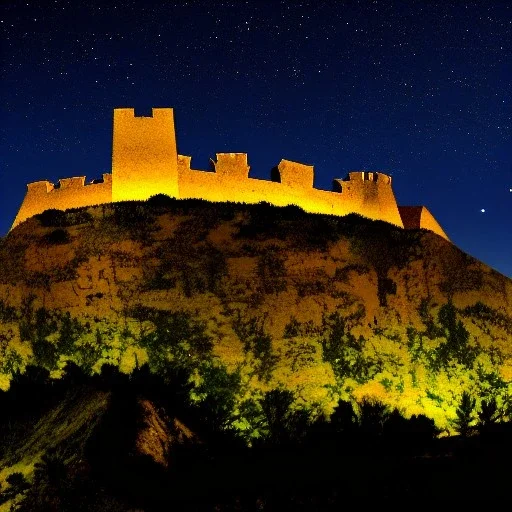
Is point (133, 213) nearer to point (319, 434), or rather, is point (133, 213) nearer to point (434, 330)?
point (434, 330)

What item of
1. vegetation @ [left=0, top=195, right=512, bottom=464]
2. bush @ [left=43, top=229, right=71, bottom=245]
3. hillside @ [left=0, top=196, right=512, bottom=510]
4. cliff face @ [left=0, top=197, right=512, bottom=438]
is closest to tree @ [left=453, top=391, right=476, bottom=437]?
vegetation @ [left=0, top=195, right=512, bottom=464]

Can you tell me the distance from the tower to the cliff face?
9.84 ft

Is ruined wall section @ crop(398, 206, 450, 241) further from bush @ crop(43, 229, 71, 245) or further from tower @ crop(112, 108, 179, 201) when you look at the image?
bush @ crop(43, 229, 71, 245)

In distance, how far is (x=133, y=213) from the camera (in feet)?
91.8

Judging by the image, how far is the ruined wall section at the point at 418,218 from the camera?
140 ft

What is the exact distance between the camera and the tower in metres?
31.4

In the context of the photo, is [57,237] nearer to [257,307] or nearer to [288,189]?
[257,307]

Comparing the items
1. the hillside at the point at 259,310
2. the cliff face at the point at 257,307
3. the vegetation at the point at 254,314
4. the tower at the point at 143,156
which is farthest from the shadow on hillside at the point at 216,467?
the tower at the point at 143,156

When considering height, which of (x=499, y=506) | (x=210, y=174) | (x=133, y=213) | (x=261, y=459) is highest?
(x=210, y=174)

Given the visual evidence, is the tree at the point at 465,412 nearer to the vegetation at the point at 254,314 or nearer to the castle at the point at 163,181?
the vegetation at the point at 254,314

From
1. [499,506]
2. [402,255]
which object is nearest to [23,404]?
[499,506]

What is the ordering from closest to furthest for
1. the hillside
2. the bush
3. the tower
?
the hillside, the bush, the tower

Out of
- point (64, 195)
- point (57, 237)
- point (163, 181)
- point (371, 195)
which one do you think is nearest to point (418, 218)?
point (371, 195)

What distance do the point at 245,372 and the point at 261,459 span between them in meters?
10.9
